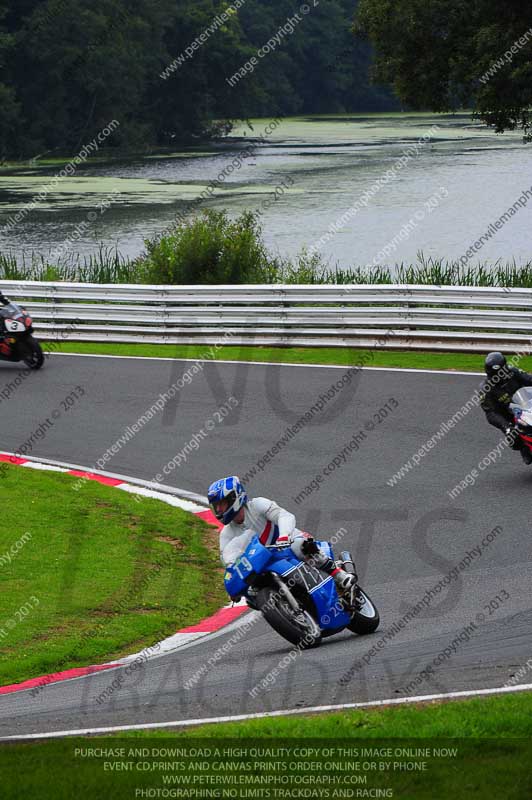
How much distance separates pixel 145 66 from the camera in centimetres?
8081

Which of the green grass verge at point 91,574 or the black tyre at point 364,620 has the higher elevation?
the black tyre at point 364,620

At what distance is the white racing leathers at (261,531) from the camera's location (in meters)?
8.60

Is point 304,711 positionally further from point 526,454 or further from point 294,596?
point 526,454

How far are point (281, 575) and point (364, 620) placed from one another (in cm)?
77

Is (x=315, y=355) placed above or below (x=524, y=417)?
below

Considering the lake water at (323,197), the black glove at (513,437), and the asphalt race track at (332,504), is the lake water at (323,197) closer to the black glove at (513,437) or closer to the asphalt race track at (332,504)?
the asphalt race track at (332,504)

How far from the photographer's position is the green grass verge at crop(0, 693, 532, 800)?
17.5ft

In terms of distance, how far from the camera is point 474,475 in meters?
13.2

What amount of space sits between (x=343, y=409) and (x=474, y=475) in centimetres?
350

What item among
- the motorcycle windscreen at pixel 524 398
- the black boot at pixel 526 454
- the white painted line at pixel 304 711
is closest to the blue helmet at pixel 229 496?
the white painted line at pixel 304 711

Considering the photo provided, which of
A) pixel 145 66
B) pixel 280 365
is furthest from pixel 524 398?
pixel 145 66

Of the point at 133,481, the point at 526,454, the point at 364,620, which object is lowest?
the point at 133,481

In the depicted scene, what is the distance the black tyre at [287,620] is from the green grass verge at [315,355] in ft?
34.8

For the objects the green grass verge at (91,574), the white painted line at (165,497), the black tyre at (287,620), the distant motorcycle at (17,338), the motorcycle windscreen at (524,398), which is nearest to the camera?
the black tyre at (287,620)
